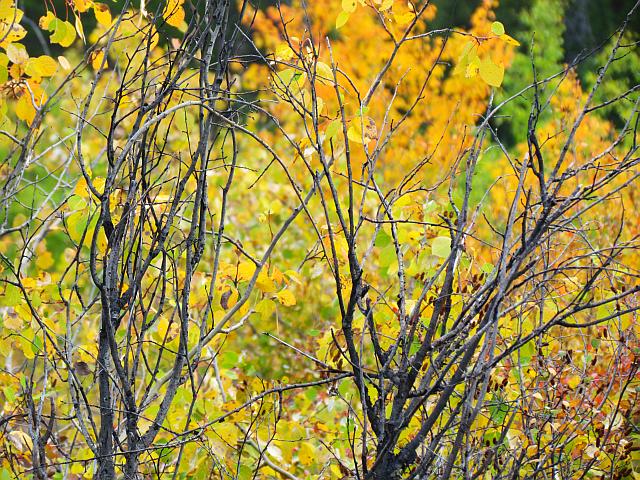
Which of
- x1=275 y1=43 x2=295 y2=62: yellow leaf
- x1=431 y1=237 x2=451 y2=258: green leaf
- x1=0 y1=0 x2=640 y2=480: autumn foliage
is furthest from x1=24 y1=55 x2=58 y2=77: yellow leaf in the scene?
x1=431 y1=237 x2=451 y2=258: green leaf

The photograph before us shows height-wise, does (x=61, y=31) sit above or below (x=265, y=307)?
above

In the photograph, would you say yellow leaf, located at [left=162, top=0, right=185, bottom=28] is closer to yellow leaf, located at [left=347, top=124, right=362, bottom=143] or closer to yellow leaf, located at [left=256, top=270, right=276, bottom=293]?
yellow leaf, located at [left=347, top=124, right=362, bottom=143]

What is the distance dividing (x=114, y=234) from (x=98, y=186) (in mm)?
495

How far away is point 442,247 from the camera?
2043 mm

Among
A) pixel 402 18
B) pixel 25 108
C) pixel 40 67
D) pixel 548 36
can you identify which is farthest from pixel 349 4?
pixel 548 36

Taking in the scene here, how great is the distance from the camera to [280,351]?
5.57 meters

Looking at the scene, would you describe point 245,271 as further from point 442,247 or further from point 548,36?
point 548,36

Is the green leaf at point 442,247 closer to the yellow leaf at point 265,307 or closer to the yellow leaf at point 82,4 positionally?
the yellow leaf at point 265,307

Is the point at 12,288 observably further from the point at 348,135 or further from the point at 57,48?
the point at 57,48

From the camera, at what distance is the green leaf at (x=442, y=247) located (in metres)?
2.02

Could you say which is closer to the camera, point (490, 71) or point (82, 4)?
point (490, 71)

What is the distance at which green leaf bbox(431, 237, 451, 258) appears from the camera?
202 centimetres

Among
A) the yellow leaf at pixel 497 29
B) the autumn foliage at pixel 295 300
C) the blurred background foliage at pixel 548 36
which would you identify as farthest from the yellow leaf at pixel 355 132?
the blurred background foliage at pixel 548 36

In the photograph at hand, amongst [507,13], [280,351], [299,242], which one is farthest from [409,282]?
[507,13]
